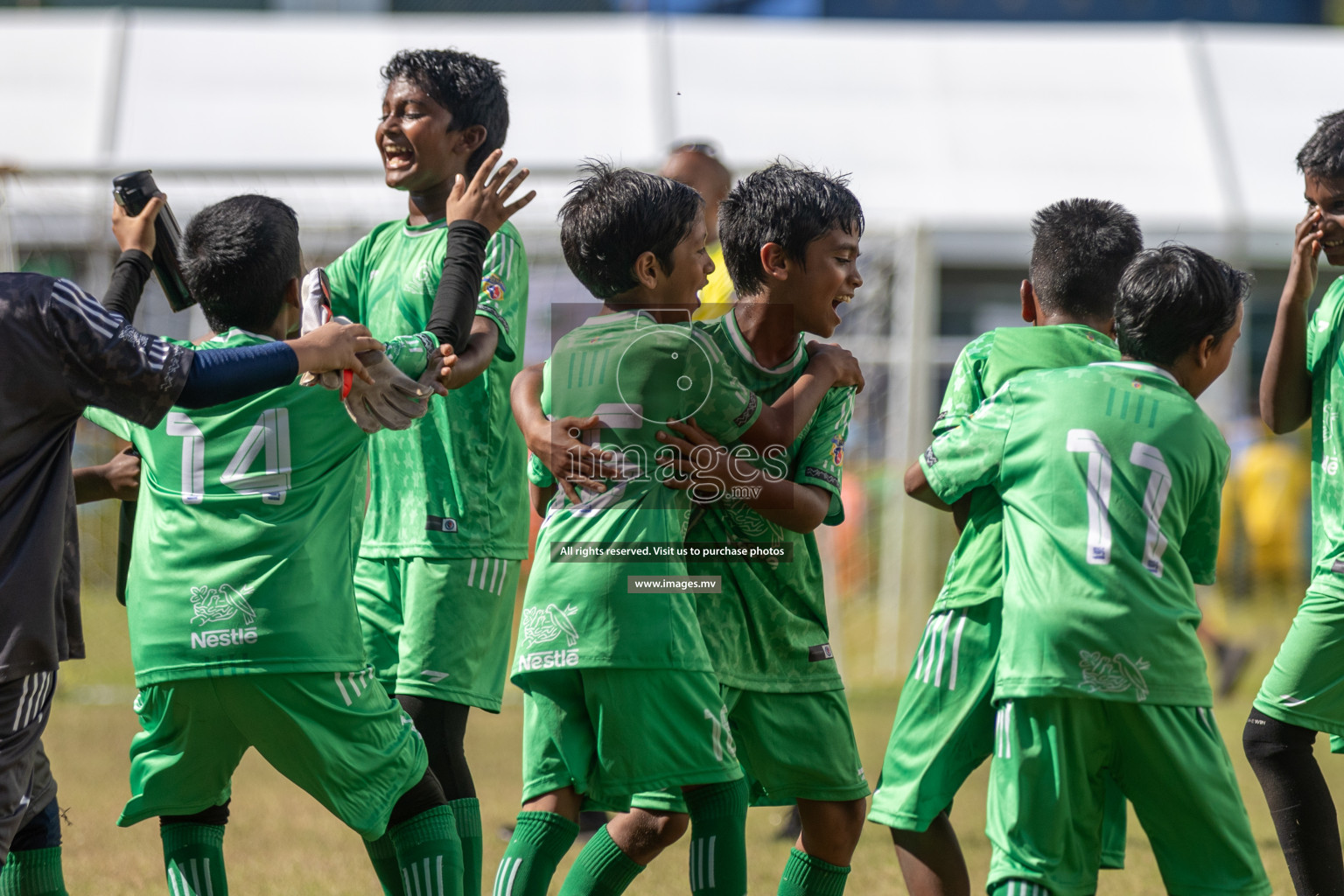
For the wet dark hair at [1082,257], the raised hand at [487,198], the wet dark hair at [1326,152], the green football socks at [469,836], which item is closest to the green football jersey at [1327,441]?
the wet dark hair at [1326,152]

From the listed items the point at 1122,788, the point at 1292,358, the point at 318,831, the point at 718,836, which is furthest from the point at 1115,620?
the point at 318,831

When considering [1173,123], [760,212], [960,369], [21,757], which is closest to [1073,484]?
[960,369]

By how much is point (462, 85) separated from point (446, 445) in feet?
3.06

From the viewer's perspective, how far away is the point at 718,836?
9.61 ft

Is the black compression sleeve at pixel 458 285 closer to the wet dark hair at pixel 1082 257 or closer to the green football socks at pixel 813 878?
the wet dark hair at pixel 1082 257

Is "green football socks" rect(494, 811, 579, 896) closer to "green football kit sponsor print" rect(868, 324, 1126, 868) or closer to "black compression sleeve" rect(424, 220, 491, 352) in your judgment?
"green football kit sponsor print" rect(868, 324, 1126, 868)

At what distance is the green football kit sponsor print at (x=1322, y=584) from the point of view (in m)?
3.52

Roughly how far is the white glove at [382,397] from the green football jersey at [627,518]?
31cm

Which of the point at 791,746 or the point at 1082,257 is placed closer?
the point at 791,746

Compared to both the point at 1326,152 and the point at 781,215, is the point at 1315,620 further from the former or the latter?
the point at 781,215

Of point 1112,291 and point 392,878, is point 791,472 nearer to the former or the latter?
point 1112,291

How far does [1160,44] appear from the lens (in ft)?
46.3

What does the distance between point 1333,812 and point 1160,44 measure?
1200cm

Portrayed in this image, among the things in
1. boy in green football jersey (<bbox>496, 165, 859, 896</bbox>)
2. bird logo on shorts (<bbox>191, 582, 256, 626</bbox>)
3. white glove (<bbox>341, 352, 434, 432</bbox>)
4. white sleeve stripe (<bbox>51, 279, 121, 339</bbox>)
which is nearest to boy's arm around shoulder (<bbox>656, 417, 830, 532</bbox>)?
boy in green football jersey (<bbox>496, 165, 859, 896</bbox>)
